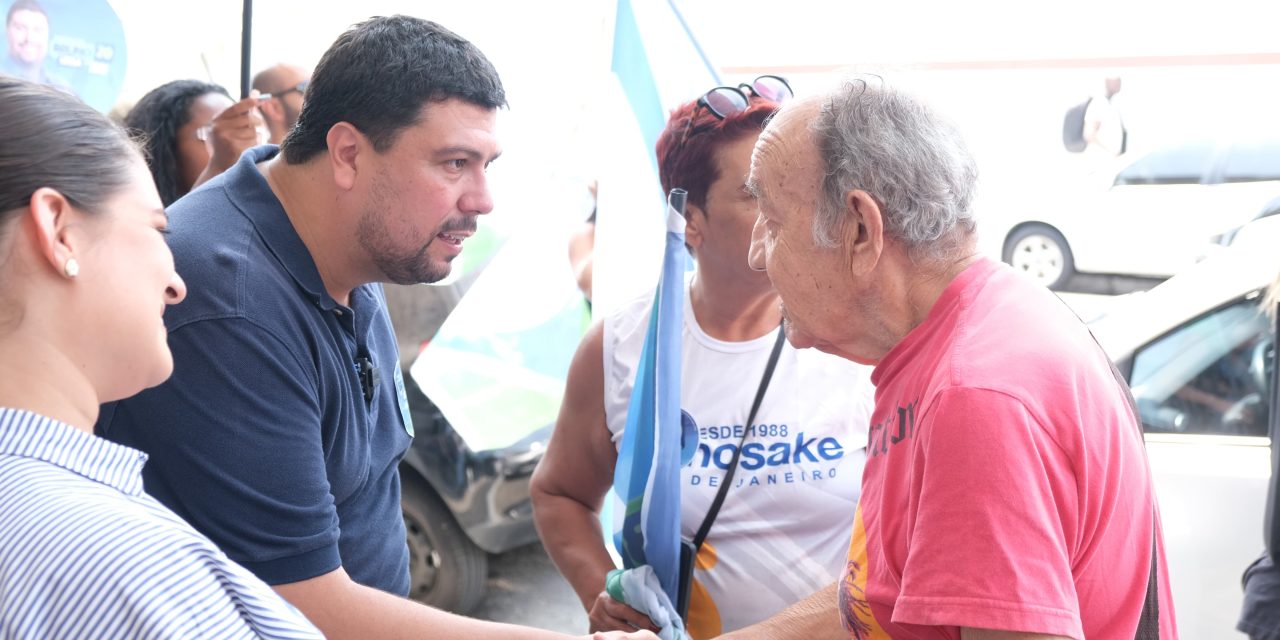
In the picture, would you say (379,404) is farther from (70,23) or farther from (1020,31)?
(1020,31)

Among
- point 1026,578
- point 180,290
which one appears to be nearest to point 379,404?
point 180,290

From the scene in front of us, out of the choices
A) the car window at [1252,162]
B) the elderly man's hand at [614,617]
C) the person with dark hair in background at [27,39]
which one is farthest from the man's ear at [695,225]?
the car window at [1252,162]

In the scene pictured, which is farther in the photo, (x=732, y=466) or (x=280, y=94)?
(x=280, y=94)

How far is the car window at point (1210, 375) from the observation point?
359 cm

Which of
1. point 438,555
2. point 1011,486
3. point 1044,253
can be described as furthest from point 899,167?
point 1044,253

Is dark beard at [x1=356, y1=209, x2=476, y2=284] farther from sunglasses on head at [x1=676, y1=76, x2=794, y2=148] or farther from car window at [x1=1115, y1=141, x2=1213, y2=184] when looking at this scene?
car window at [x1=1115, y1=141, x2=1213, y2=184]

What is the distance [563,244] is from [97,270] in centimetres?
359

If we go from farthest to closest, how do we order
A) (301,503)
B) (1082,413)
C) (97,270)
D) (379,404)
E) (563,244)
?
(563,244) → (379,404) → (301,503) → (1082,413) → (97,270)

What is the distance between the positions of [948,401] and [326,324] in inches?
42.4

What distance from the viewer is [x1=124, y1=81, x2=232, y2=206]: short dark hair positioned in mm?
3994

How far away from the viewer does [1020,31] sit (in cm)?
577

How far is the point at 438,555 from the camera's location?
4609 mm

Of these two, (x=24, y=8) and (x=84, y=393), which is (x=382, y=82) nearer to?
(x=84, y=393)

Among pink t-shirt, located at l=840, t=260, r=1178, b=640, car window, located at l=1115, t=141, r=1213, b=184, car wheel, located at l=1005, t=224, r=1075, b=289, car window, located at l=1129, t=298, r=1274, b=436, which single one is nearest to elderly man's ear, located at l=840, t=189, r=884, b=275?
pink t-shirt, located at l=840, t=260, r=1178, b=640
